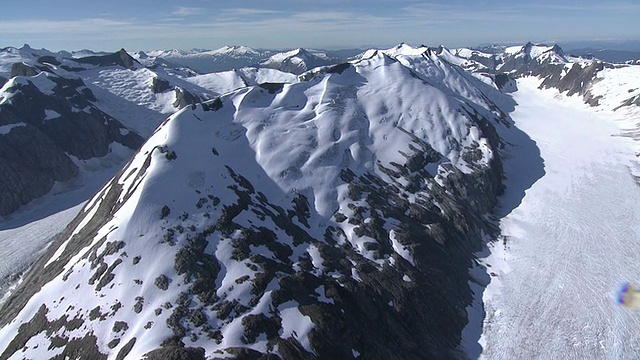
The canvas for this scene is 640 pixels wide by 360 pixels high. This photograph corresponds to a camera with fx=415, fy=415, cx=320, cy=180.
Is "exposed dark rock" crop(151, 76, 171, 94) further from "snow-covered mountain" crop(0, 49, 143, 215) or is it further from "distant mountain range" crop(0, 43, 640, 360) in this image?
"distant mountain range" crop(0, 43, 640, 360)

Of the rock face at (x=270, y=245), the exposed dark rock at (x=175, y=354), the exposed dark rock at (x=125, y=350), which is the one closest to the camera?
the exposed dark rock at (x=175, y=354)

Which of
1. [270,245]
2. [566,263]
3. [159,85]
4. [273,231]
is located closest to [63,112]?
[159,85]

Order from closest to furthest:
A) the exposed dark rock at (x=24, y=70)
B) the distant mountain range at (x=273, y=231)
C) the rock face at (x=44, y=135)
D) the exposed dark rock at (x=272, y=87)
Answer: the distant mountain range at (x=273, y=231), the exposed dark rock at (x=272, y=87), the rock face at (x=44, y=135), the exposed dark rock at (x=24, y=70)

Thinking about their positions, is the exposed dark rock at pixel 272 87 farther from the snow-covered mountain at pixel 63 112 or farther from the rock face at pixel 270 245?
the snow-covered mountain at pixel 63 112

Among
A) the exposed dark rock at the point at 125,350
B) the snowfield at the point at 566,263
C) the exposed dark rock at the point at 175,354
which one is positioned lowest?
the snowfield at the point at 566,263

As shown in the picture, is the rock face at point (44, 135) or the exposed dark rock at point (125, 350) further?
the rock face at point (44, 135)

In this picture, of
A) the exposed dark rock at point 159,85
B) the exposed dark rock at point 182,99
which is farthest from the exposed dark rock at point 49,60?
the exposed dark rock at point 182,99
